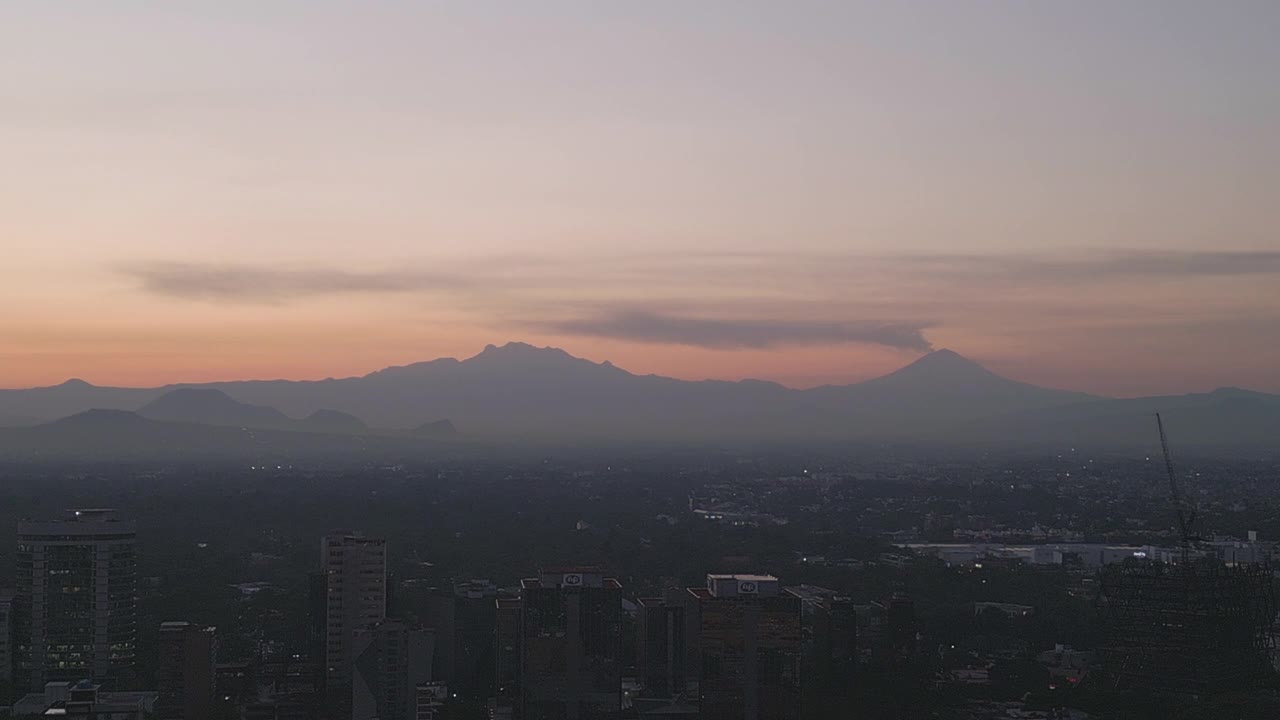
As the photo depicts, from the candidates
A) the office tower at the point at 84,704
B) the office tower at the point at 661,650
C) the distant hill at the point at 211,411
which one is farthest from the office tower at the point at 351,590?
the distant hill at the point at 211,411

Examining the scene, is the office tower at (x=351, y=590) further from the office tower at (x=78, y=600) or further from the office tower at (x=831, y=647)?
the office tower at (x=831, y=647)

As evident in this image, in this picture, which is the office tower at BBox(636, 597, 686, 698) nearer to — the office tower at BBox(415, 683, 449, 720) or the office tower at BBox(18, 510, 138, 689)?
the office tower at BBox(415, 683, 449, 720)

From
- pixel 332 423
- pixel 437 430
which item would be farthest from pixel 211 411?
pixel 437 430

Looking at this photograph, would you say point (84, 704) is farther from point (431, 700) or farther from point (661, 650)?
point (661, 650)

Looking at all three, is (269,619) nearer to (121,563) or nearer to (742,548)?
(121,563)

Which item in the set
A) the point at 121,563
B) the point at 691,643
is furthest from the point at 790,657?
the point at 121,563

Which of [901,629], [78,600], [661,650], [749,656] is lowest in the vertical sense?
[901,629]
